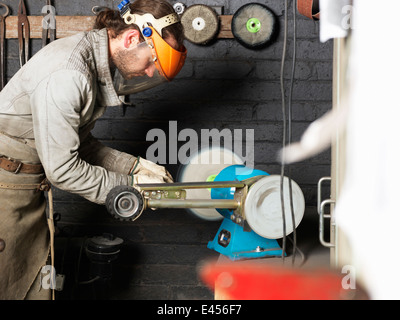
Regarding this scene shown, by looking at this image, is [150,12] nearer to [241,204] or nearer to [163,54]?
[163,54]

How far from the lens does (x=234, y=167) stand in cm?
181

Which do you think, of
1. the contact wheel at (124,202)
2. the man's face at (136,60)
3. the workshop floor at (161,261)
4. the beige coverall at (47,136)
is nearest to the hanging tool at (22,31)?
the beige coverall at (47,136)

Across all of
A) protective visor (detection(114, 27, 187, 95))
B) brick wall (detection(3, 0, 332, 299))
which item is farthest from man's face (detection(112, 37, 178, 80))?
brick wall (detection(3, 0, 332, 299))

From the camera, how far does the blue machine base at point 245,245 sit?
1.72 meters

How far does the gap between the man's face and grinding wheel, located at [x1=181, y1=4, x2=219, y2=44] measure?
0.70 m

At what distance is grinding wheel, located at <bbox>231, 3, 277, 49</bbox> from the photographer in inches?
95.6

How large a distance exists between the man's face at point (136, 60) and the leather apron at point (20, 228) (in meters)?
0.47

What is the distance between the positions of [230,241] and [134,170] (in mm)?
599

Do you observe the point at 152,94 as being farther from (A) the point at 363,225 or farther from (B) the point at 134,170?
(A) the point at 363,225

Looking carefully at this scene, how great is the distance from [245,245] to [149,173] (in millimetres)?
515

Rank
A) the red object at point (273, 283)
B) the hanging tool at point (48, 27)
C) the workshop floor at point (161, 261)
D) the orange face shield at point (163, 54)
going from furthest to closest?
1. the workshop floor at point (161, 261)
2. the hanging tool at point (48, 27)
3. the orange face shield at point (163, 54)
4. the red object at point (273, 283)

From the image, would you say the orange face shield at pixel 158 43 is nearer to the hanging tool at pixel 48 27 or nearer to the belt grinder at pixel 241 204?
the belt grinder at pixel 241 204

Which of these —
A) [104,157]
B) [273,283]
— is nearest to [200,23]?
[104,157]

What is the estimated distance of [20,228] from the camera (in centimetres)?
186
